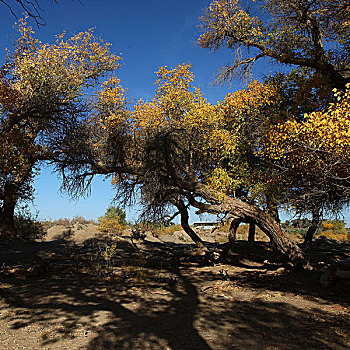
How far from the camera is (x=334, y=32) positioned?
33.1 feet

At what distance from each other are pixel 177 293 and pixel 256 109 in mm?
8116

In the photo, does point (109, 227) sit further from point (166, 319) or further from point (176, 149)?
point (166, 319)

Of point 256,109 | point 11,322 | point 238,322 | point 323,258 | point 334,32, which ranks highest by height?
point 334,32

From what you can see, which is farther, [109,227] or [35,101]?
[109,227]

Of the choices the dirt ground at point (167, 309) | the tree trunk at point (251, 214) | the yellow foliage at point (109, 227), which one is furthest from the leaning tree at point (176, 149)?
the yellow foliage at point (109, 227)

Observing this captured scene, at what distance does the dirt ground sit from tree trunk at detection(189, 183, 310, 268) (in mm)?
633

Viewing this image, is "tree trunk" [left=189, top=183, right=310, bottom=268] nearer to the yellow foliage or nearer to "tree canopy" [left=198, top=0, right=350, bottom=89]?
"tree canopy" [left=198, top=0, right=350, bottom=89]

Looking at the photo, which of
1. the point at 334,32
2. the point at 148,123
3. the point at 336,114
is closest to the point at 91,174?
the point at 148,123

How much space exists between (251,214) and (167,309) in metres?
4.45

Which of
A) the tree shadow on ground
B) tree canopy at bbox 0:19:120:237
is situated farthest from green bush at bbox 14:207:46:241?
the tree shadow on ground

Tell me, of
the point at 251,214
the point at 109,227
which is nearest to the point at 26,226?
the point at 109,227

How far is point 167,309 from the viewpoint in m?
6.05

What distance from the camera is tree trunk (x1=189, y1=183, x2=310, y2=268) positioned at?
364 inches

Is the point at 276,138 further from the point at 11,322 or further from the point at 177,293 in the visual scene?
the point at 11,322
